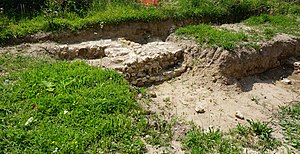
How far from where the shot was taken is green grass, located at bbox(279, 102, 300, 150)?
16.6 ft

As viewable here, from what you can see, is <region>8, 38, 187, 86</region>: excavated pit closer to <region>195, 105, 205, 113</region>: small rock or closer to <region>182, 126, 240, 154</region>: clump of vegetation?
<region>195, 105, 205, 113</region>: small rock

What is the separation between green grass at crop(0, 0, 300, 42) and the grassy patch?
131 centimetres

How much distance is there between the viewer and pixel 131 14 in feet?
28.1

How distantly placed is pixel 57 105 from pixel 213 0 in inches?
297

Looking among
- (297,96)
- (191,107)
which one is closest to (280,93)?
(297,96)

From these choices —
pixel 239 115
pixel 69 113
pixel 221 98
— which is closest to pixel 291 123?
pixel 239 115

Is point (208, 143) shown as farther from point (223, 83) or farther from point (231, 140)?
point (223, 83)

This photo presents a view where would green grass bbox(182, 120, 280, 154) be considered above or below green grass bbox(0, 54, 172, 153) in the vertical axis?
below

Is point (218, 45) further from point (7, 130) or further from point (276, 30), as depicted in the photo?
point (7, 130)

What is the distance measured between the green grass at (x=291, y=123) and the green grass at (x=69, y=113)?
2277 millimetres

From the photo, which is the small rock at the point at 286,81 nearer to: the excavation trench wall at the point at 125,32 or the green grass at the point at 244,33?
the green grass at the point at 244,33

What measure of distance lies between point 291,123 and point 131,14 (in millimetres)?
5306

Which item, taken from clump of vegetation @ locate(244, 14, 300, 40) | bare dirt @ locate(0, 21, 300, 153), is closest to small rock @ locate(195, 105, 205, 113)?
bare dirt @ locate(0, 21, 300, 153)

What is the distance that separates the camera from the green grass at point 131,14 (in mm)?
7488
